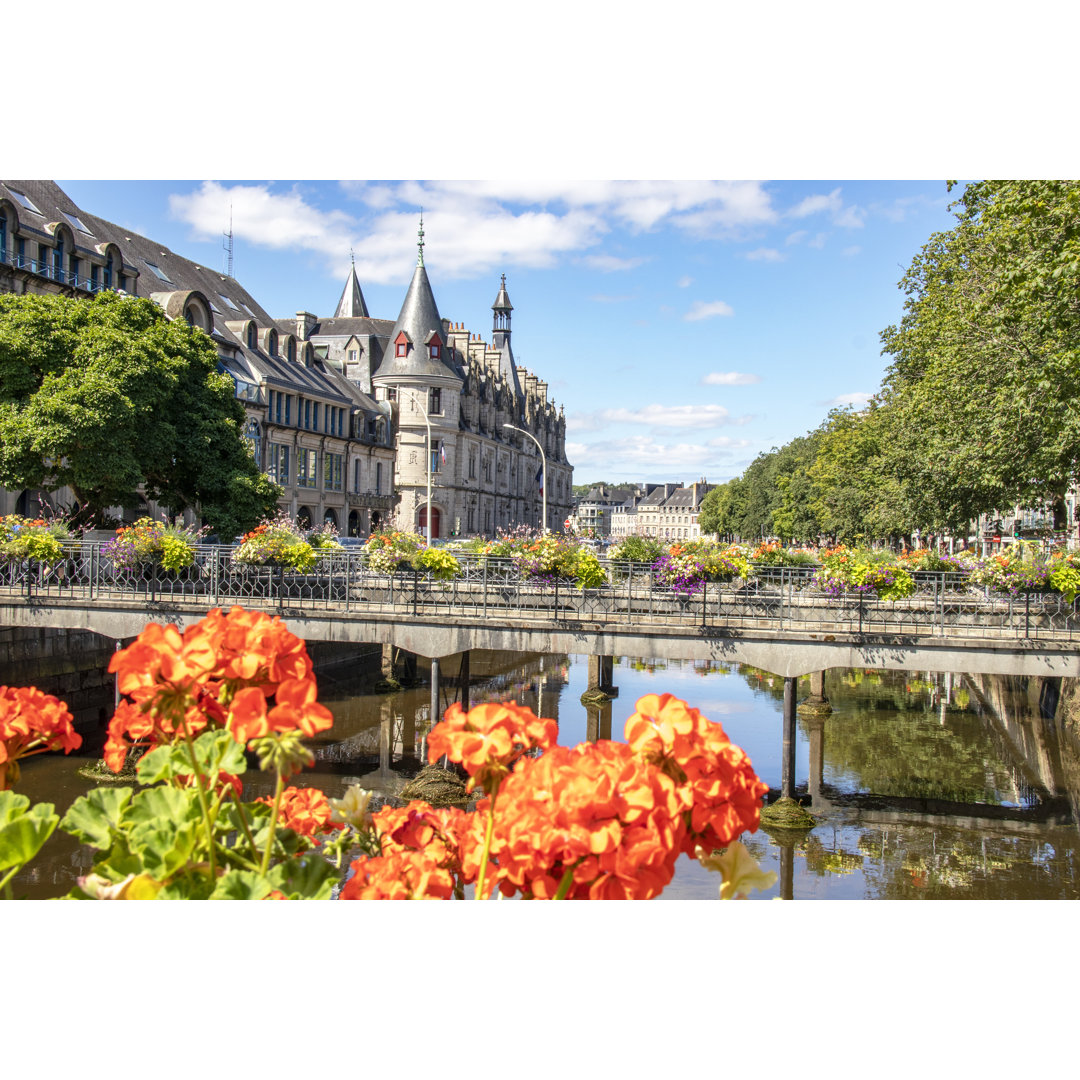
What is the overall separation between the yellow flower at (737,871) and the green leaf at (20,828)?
166 cm

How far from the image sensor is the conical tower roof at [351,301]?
3145 inches

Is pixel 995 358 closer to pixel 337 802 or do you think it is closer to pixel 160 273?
pixel 337 802

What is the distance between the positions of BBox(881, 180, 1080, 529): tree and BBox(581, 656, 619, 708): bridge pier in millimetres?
12093

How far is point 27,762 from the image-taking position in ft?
68.0

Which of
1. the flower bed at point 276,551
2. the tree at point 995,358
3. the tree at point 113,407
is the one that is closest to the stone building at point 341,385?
the tree at point 113,407

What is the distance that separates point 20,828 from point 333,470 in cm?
5809

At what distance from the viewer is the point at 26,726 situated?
2684 mm

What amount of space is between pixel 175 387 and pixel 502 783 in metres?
29.5

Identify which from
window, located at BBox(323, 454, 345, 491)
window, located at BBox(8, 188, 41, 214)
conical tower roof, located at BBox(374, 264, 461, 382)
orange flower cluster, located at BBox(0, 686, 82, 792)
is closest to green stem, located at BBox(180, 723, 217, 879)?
orange flower cluster, located at BBox(0, 686, 82, 792)

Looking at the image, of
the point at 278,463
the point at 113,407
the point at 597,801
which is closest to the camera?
the point at 597,801

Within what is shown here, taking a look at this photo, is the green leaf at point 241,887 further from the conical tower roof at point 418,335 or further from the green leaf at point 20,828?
the conical tower roof at point 418,335

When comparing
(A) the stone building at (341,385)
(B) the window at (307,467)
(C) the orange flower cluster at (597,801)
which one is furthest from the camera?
(B) the window at (307,467)

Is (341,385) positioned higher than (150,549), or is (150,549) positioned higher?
(341,385)

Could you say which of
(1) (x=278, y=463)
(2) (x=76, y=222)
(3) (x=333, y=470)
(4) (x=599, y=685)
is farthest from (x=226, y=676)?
(3) (x=333, y=470)
